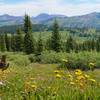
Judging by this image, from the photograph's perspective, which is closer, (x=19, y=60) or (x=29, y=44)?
(x=19, y=60)

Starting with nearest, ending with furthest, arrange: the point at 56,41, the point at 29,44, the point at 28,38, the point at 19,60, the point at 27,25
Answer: the point at 19,60 < the point at 56,41 < the point at 29,44 < the point at 28,38 < the point at 27,25

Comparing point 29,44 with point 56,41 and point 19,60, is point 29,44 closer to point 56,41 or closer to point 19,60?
point 56,41

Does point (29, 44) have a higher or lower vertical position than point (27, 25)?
lower

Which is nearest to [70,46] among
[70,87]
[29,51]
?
[29,51]

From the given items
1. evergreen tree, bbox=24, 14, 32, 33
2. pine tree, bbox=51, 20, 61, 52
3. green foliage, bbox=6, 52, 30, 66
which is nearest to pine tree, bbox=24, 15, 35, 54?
evergreen tree, bbox=24, 14, 32, 33

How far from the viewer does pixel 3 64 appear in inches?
163

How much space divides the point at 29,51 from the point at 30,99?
67.0 meters

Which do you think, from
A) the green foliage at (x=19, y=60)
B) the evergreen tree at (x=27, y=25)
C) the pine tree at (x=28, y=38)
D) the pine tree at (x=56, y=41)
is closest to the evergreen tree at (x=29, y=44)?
the pine tree at (x=28, y=38)

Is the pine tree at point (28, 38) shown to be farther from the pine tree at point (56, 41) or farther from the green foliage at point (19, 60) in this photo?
the green foliage at point (19, 60)

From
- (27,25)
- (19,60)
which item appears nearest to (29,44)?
(27,25)

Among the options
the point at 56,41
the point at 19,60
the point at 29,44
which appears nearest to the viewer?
the point at 19,60

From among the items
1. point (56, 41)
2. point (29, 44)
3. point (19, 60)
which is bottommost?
point (29, 44)

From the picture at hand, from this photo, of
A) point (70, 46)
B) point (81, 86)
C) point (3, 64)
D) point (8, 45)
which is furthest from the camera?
point (8, 45)

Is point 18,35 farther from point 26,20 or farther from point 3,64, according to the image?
point 3,64
